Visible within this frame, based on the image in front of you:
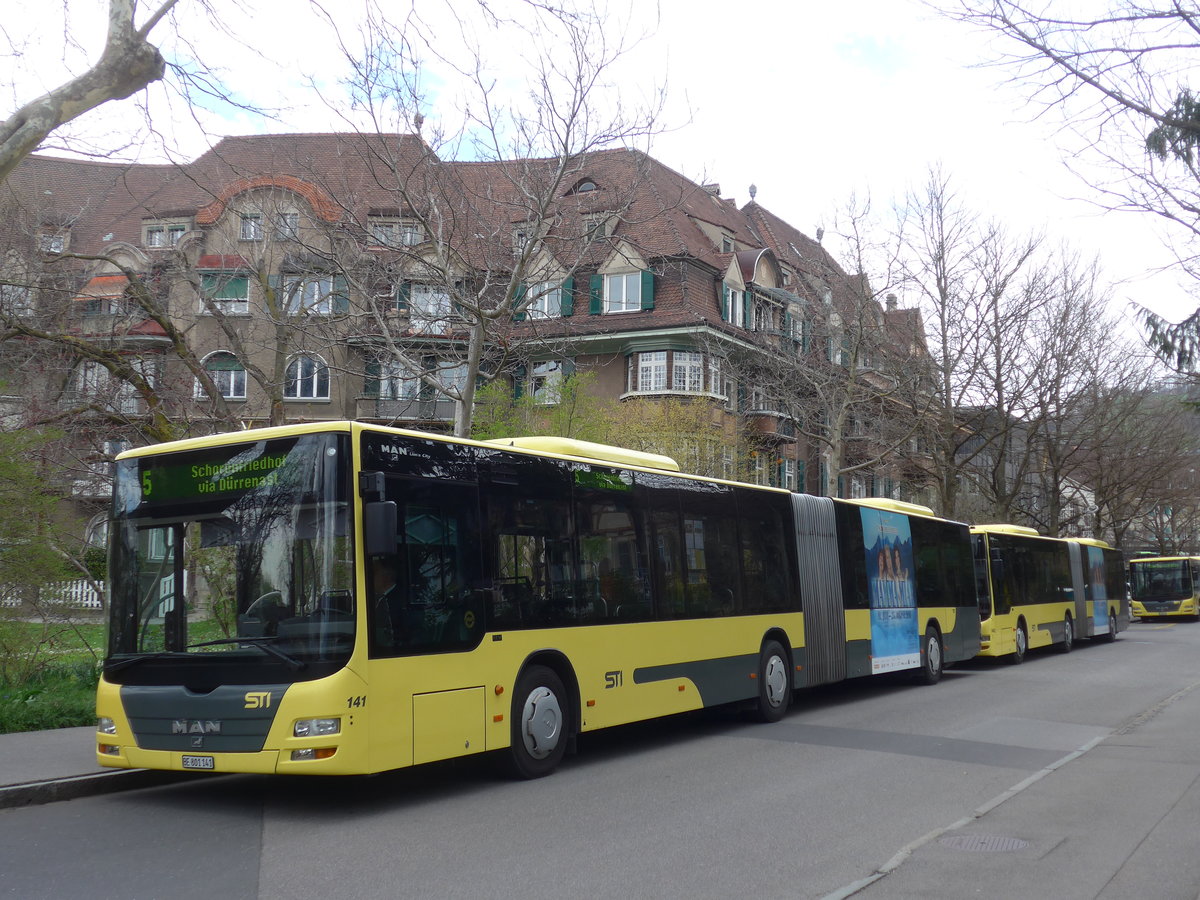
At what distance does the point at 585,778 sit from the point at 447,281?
8.06 meters

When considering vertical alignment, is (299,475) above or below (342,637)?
above

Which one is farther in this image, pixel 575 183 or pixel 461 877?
pixel 575 183

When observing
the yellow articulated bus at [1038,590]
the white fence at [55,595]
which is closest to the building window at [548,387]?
the yellow articulated bus at [1038,590]

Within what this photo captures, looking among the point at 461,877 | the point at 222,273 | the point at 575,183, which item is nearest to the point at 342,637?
the point at 461,877

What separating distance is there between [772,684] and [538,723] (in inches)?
206

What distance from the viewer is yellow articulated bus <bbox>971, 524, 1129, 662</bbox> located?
2442 centimetres

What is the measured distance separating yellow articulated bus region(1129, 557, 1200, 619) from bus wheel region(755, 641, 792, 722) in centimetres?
4326

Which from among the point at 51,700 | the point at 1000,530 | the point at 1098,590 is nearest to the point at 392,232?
the point at 51,700

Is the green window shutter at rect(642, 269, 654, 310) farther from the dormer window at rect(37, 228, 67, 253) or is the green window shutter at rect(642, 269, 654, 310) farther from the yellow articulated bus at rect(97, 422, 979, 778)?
the yellow articulated bus at rect(97, 422, 979, 778)

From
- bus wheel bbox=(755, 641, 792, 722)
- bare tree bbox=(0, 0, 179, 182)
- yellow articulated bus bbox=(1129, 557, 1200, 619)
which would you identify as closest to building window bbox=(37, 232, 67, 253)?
bare tree bbox=(0, 0, 179, 182)

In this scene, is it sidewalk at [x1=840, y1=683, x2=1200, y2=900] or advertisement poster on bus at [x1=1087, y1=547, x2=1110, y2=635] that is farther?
advertisement poster on bus at [x1=1087, y1=547, x2=1110, y2=635]

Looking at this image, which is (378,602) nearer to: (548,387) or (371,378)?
(371,378)

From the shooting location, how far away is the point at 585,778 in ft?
33.7

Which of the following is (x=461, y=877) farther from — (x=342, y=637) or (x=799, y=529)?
(x=799, y=529)
